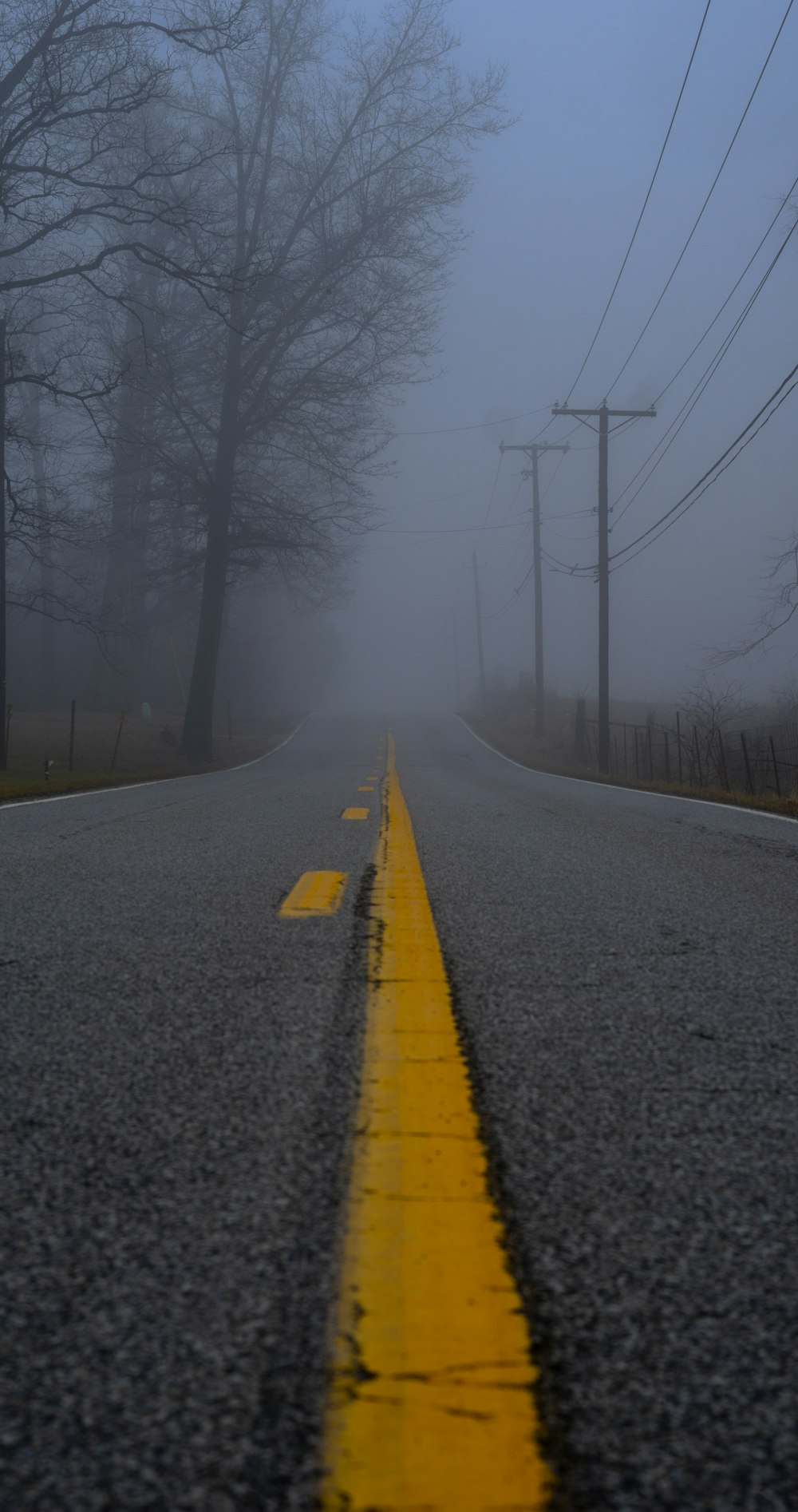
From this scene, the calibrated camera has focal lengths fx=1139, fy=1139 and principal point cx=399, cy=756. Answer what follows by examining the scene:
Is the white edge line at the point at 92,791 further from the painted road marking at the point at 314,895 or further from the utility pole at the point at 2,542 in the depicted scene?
the painted road marking at the point at 314,895

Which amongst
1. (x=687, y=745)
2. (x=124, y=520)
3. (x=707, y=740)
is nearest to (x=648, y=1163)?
(x=707, y=740)

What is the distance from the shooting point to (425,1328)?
4.28ft

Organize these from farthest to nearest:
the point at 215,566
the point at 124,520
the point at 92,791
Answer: the point at 124,520, the point at 215,566, the point at 92,791

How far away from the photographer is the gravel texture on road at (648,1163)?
1.13 m

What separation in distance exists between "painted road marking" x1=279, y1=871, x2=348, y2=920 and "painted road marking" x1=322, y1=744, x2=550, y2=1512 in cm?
187

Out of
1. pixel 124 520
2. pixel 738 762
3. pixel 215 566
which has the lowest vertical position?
pixel 738 762

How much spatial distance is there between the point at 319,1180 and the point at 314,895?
2.84 metres

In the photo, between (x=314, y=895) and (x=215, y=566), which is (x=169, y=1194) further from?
(x=215, y=566)

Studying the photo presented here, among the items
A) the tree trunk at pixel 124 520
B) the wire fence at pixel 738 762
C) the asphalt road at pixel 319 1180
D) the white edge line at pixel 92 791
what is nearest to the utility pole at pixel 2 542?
the tree trunk at pixel 124 520

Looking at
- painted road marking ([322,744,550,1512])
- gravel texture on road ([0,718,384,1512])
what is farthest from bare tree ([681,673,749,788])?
painted road marking ([322,744,550,1512])

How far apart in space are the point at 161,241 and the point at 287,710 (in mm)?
33986

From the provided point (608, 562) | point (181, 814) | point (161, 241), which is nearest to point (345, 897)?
point (181, 814)

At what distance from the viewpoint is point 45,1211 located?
165cm

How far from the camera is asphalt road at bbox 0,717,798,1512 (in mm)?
1116
